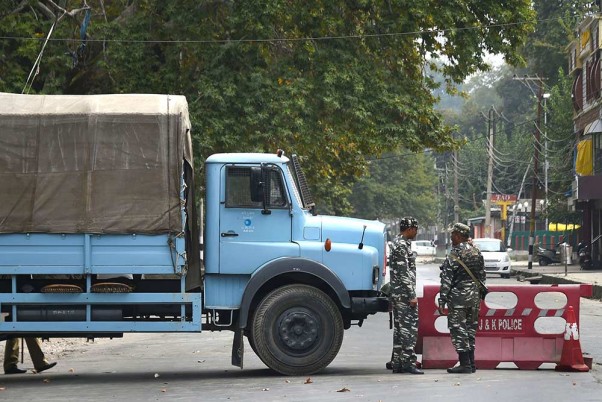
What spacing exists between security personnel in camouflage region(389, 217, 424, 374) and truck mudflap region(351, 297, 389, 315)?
21 cm

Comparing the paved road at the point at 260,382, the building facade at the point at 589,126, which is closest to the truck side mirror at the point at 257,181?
the paved road at the point at 260,382

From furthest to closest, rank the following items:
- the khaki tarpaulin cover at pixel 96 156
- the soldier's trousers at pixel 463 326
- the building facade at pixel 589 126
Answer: the building facade at pixel 589 126
the khaki tarpaulin cover at pixel 96 156
the soldier's trousers at pixel 463 326

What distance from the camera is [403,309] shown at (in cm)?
1530

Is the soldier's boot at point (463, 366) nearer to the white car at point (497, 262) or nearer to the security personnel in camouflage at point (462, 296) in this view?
the security personnel in camouflage at point (462, 296)

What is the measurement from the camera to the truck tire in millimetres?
15359

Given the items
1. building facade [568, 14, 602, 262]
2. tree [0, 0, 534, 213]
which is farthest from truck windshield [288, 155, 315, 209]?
building facade [568, 14, 602, 262]

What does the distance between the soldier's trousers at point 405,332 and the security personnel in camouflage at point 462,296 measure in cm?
37

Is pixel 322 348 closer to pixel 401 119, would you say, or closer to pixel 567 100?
pixel 401 119

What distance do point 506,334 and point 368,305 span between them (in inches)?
72.6

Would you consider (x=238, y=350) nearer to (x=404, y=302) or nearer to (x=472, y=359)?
(x=404, y=302)

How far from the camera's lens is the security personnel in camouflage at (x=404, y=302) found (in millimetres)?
15242

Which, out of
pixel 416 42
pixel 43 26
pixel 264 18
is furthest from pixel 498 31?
pixel 43 26

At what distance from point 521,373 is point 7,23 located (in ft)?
51.7

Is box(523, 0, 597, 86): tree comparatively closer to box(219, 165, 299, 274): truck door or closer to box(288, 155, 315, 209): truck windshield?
box(288, 155, 315, 209): truck windshield
